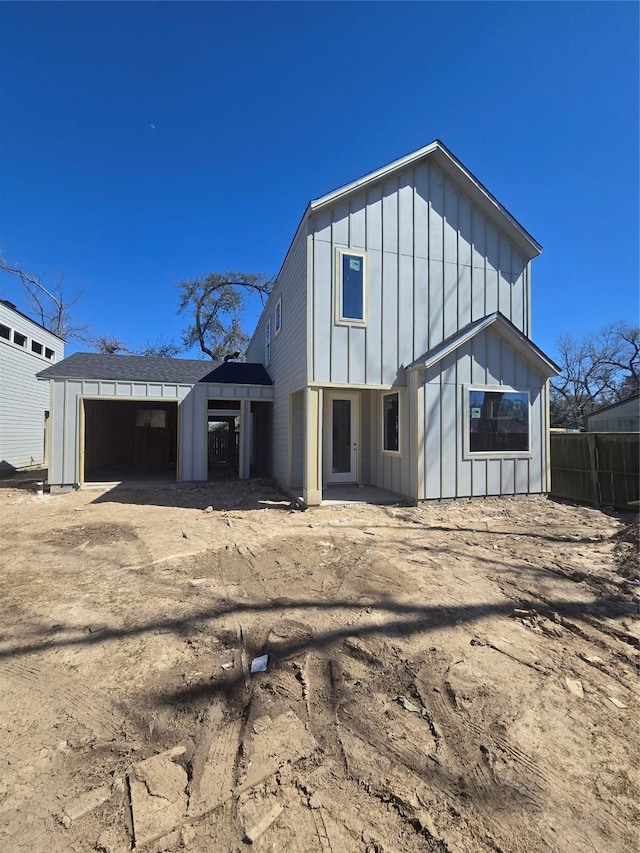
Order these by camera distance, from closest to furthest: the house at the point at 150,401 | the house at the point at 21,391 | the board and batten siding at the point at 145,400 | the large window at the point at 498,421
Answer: the large window at the point at 498,421 → the board and batten siding at the point at 145,400 → the house at the point at 150,401 → the house at the point at 21,391

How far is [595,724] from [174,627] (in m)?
3.01

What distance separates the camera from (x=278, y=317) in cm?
1200

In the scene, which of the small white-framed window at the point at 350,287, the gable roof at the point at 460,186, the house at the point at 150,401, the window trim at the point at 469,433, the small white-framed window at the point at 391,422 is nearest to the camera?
the gable roof at the point at 460,186

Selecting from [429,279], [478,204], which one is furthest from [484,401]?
[478,204]

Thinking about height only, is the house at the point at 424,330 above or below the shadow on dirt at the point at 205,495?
above

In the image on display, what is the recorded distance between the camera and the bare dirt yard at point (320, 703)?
1.63 meters

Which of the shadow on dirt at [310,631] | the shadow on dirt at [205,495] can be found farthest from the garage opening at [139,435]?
the shadow on dirt at [310,631]

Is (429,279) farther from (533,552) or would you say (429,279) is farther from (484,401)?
(533,552)

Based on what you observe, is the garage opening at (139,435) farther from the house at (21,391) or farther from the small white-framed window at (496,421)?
the small white-framed window at (496,421)

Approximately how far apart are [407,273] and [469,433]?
12.6 ft

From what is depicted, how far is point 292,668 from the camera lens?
2.73 meters

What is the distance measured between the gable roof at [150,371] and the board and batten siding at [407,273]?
519 centimetres

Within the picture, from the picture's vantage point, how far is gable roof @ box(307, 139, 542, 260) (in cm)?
815

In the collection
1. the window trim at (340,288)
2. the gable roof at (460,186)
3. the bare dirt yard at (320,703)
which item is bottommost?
the bare dirt yard at (320,703)
